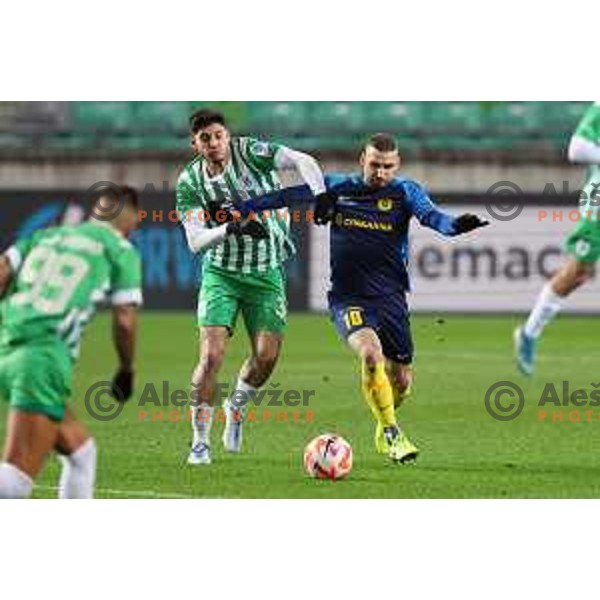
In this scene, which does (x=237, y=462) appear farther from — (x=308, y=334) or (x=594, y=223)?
(x=308, y=334)

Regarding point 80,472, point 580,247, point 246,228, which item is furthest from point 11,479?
point 580,247

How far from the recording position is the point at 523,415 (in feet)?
42.0

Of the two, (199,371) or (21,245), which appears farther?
(199,371)

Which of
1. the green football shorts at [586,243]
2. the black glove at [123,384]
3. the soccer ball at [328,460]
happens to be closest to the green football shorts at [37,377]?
the black glove at [123,384]

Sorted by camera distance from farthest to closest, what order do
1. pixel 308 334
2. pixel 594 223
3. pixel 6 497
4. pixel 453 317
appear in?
pixel 308 334, pixel 453 317, pixel 594 223, pixel 6 497

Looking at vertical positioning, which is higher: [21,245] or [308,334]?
[308,334]

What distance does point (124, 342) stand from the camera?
8.51 meters

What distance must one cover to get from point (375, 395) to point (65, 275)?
2.77 meters

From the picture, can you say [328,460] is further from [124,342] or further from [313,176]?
[124,342]

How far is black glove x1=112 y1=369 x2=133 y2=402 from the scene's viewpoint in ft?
28.0

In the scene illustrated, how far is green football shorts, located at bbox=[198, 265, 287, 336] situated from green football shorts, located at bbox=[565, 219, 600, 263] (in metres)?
1.96

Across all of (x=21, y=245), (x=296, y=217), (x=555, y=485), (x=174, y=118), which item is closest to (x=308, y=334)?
(x=174, y=118)

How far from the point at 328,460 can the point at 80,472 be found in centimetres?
225

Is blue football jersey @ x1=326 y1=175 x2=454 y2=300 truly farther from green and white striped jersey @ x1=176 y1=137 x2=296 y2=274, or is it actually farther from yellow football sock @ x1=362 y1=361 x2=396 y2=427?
yellow football sock @ x1=362 y1=361 x2=396 y2=427
